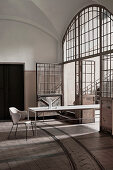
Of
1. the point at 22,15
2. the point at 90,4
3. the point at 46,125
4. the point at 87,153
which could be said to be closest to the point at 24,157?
the point at 87,153

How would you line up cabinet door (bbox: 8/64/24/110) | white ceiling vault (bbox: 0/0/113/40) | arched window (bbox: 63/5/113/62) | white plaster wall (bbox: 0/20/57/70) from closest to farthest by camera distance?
arched window (bbox: 63/5/113/62) → white ceiling vault (bbox: 0/0/113/40) → white plaster wall (bbox: 0/20/57/70) → cabinet door (bbox: 8/64/24/110)

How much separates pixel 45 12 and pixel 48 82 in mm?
2719

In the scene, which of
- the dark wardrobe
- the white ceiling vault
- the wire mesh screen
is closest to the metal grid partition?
the wire mesh screen

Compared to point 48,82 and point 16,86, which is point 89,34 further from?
point 16,86

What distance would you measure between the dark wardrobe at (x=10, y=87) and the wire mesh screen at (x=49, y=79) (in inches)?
29.5

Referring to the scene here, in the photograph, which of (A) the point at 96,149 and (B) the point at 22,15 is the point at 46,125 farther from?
(B) the point at 22,15

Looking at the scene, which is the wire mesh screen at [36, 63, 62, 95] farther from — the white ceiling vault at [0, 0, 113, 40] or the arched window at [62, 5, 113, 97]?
the white ceiling vault at [0, 0, 113, 40]

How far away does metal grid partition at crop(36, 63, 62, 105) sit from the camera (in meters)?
10.0

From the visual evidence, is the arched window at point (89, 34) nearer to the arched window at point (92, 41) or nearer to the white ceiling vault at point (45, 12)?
the arched window at point (92, 41)

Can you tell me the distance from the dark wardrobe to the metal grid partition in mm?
753

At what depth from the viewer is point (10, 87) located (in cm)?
1018

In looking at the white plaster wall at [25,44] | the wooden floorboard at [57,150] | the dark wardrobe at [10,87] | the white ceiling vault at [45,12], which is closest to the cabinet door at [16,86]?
the dark wardrobe at [10,87]

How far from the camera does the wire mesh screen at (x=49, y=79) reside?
1011 centimetres

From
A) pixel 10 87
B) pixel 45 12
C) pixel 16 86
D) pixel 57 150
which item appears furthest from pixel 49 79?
pixel 57 150
